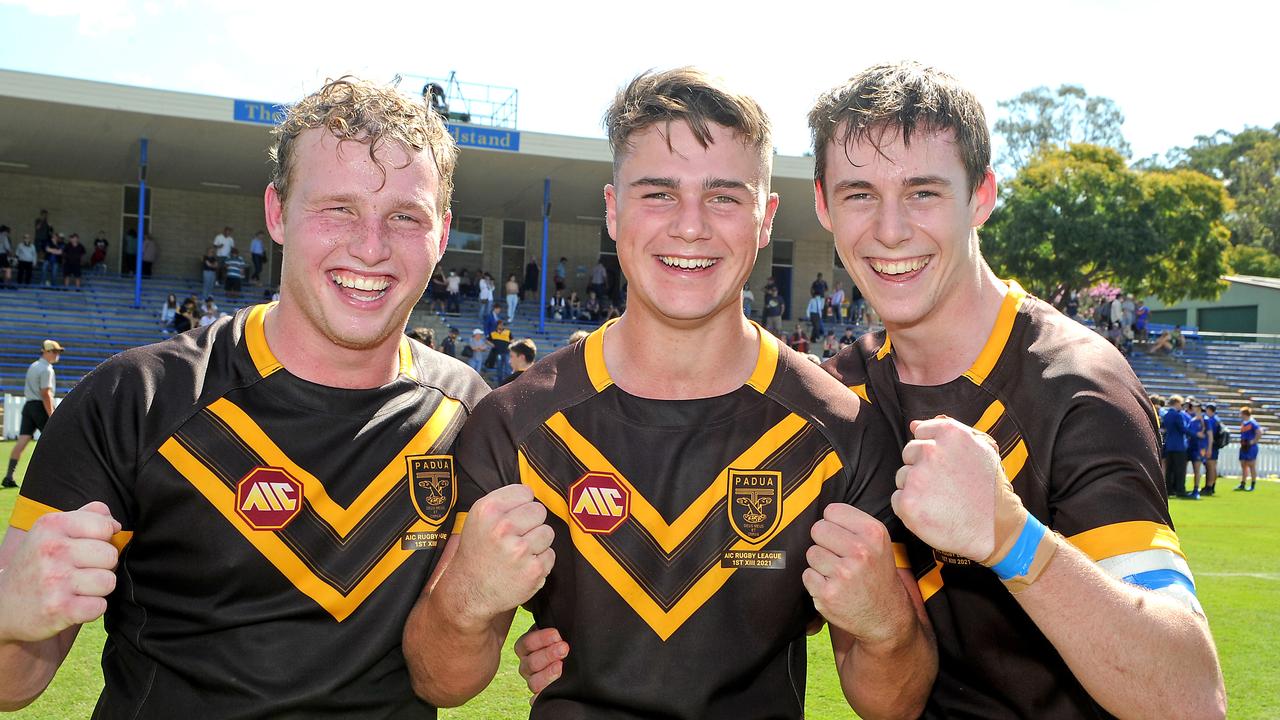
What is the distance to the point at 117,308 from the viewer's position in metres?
26.0

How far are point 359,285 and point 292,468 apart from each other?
615 mm

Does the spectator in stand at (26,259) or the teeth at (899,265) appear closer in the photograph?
the teeth at (899,265)

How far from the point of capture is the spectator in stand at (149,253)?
1122 inches

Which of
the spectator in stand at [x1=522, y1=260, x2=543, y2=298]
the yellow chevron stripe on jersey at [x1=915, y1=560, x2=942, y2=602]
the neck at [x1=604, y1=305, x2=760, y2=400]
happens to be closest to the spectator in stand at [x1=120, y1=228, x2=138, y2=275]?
the spectator in stand at [x1=522, y1=260, x2=543, y2=298]

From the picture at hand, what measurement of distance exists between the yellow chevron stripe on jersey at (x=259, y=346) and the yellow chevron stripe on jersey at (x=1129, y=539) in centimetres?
245

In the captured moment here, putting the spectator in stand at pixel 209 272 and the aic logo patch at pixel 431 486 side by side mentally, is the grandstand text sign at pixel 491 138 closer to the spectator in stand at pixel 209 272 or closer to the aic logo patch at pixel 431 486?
the spectator in stand at pixel 209 272

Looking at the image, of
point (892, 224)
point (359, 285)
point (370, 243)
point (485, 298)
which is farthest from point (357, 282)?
point (485, 298)

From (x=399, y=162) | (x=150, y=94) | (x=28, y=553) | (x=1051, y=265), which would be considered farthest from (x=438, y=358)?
(x=1051, y=265)

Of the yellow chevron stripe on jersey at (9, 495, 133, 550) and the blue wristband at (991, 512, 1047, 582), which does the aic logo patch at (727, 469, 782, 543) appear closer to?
the blue wristband at (991, 512, 1047, 582)

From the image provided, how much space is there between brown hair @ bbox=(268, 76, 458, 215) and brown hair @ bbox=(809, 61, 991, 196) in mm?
1312

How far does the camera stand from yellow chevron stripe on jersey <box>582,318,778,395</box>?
3.02 metres

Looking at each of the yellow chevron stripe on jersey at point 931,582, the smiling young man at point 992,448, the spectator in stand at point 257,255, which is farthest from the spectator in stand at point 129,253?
the yellow chevron stripe on jersey at point 931,582

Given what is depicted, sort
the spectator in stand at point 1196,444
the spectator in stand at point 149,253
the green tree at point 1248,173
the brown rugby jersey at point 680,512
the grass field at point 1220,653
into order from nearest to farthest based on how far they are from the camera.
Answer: the brown rugby jersey at point 680,512, the grass field at point 1220,653, the spectator in stand at point 1196,444, the spectator in stand at point 149,253, the green tree at point 1248,173

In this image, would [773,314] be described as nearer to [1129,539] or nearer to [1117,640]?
[1129,539]
